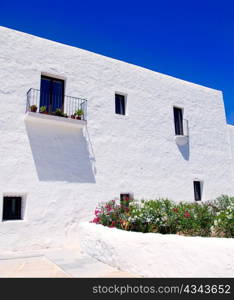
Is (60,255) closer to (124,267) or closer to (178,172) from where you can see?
(124,267)

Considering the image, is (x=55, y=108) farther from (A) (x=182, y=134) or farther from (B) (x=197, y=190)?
(B) (x=197, y=190)

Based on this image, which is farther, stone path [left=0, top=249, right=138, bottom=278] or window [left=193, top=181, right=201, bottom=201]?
window [left=193, top=181, right=201, bottom=201]

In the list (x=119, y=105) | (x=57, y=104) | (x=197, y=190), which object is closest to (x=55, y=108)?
(x=57, y=104)

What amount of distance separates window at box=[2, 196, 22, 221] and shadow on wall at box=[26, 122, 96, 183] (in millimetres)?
1024

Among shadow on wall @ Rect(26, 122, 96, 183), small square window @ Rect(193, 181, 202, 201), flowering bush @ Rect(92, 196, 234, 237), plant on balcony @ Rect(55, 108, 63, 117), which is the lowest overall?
flowering bush @ Rect(92, 196, 234, 237)

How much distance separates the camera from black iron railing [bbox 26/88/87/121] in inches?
345

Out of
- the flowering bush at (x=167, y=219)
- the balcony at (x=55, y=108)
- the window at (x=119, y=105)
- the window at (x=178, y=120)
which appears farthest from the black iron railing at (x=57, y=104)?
the window at (x=178, y=120)

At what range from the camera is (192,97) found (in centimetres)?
1327

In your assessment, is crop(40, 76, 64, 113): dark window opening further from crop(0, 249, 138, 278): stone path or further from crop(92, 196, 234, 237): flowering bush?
crop(0, 249, 138, 278): stone path

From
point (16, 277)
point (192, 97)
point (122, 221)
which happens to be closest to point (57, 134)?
point (122, 221)

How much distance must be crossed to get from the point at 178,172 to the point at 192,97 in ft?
13.7

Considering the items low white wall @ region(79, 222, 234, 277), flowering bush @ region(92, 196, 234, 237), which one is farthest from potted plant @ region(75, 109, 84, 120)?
low white wall @ region(79, 222, 234, 277)

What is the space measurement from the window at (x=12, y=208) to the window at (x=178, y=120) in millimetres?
7767

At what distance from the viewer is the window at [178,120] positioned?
12523mm
